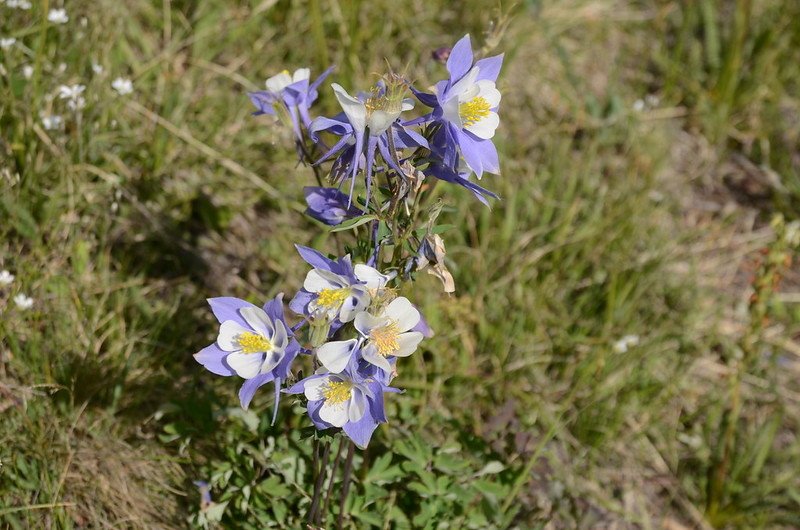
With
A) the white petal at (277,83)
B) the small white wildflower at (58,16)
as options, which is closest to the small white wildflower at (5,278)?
the small white wildflower at (58,16)

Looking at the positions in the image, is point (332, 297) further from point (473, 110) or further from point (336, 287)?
point (473, 110)

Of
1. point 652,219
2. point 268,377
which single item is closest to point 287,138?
point 652,219

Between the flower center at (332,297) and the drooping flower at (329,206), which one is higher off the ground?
the drooping flower at (329,206)

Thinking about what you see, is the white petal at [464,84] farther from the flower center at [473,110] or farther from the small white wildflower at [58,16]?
the small white wildflower at [58,16]

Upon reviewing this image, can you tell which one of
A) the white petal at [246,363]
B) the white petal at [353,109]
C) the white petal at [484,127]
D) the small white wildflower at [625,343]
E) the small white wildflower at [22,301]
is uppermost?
the white petal at [353,109]

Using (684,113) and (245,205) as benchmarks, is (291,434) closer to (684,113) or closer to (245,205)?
(245,205)

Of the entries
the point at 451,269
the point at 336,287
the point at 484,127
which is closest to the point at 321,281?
the point at 336,287

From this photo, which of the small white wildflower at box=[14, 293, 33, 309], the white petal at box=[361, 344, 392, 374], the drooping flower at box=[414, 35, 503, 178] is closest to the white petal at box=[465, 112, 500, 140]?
the drooping flower at box=[414, 35, 503, 178]
